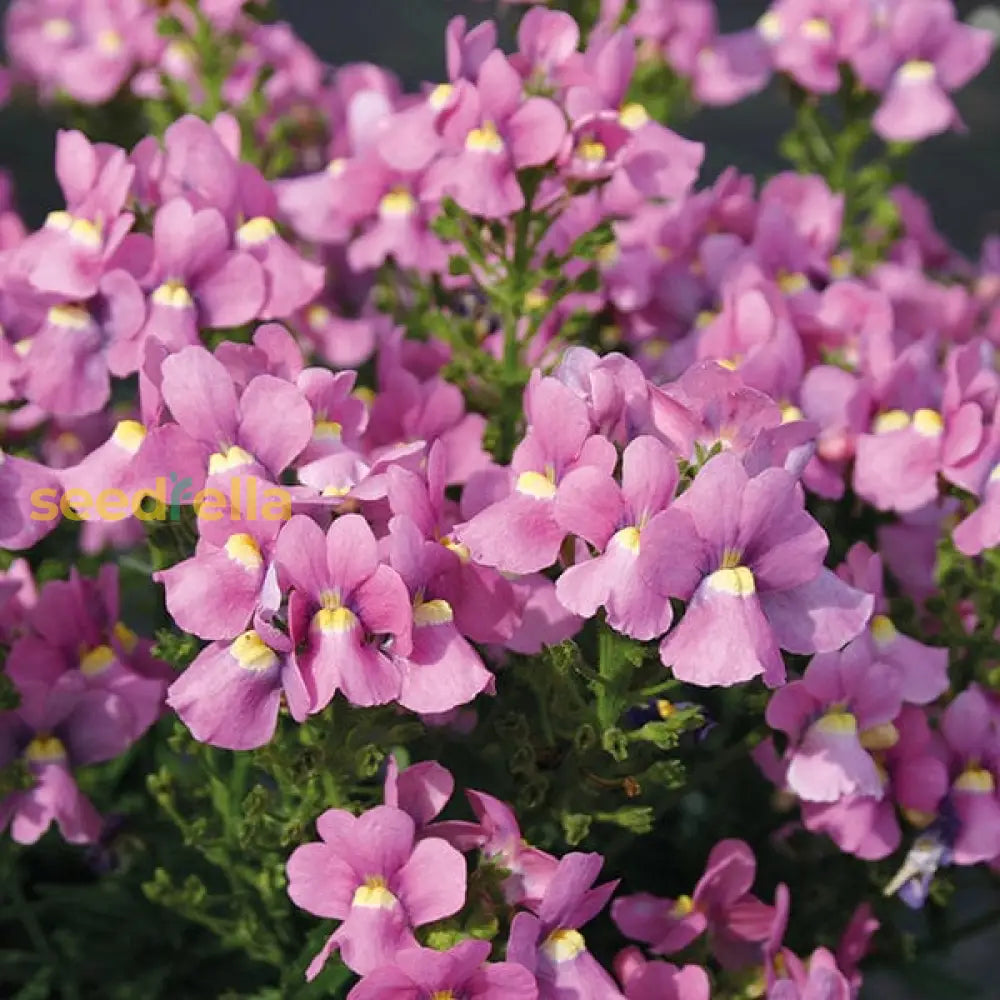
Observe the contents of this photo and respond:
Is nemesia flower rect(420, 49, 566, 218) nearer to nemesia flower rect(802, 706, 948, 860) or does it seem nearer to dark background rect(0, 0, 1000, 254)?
nemesia flower rect(802, 706, 948, 860)

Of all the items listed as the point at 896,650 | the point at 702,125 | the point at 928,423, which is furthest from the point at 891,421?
the point at 702,125

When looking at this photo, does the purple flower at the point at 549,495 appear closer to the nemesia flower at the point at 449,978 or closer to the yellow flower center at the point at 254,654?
the yellow flower center at the point at 254,654

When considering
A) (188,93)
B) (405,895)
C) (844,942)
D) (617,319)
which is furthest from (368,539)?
(188,93)

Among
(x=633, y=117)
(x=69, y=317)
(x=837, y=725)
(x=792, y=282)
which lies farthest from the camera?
(x=792, y=282)

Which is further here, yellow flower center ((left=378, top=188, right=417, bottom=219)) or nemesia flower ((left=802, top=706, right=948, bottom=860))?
yellow flower center ((left=378, top=188, right=417, bottom=219))

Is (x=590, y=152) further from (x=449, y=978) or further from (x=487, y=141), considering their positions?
(x=449, y=978)

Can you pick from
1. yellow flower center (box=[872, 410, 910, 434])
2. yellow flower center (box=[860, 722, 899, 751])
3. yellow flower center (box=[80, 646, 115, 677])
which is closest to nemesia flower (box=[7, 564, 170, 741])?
yellow flower center (box=[80, 646, 115, 677])

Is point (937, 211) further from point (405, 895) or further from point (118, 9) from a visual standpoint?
point (405, 895)

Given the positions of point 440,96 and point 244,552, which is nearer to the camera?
point 244,552
